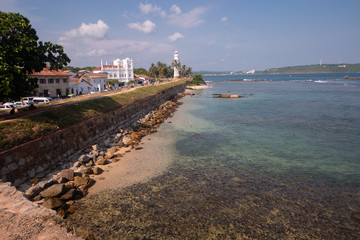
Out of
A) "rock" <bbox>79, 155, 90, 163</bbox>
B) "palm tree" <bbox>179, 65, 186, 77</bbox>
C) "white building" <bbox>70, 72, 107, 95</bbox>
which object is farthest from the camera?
"palm tree" <bbox>179, 65, 186, 77</bbox>

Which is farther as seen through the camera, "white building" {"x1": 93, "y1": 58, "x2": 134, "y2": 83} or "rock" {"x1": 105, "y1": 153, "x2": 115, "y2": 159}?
"white building" {"x1": 93, "y1": 58, "x2": 134, "y2": 83}

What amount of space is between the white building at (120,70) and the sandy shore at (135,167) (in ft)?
245

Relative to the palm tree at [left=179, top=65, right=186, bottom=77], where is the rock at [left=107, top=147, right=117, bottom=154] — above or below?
below

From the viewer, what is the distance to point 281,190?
518 inches

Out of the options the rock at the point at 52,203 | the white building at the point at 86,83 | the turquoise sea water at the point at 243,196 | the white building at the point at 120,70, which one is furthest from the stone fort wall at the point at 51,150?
the white building at the point at 120,70

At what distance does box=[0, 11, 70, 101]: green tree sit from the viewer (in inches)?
547

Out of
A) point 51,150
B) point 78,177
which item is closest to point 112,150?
point 51,150

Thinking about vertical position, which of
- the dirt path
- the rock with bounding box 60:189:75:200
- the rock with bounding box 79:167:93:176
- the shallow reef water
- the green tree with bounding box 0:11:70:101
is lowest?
the shallow reef water

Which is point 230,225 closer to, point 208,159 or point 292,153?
point 208,159

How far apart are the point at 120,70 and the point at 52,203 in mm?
86640

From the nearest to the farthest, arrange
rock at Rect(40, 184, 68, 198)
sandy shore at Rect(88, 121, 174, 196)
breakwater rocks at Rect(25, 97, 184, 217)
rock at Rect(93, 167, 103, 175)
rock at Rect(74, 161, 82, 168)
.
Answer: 1. breakwater rocks at Rect(25, 97, 184, 217)
2. rock at Rect(40, 184, 68, 198)
3. sandy shore at Rect(88, 121, 174, 196)
4. rock at Rect(93, 167, 103, 175)
5. rock at Rect(74, 161, 82, 168)

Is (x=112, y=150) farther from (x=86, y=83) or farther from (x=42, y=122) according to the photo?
(x=86, y=83)

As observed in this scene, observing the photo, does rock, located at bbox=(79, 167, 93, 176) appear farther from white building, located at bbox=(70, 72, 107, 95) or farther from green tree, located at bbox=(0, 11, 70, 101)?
white building, located at bbox=(70, 72, 107, 95)

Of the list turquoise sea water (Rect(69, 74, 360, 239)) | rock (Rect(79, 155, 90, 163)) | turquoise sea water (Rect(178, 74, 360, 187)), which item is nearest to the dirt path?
turquoise sea water (Rect(69, 74, 360, 239))
